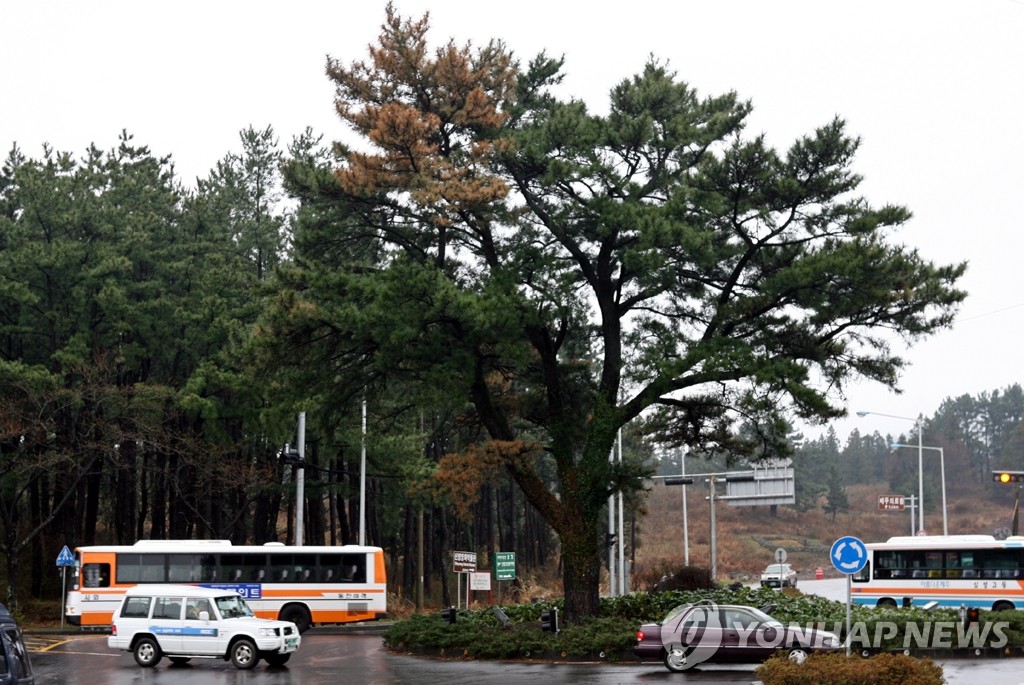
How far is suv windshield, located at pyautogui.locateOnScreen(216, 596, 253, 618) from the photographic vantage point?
29.1 metres

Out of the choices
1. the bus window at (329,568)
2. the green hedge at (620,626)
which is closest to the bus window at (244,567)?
the bus window at (329,568)

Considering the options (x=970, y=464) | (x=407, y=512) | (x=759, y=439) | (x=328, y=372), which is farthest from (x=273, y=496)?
(x=970, y=464)

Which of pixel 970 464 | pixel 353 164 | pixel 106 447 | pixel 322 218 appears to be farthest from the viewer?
pixel 970 464

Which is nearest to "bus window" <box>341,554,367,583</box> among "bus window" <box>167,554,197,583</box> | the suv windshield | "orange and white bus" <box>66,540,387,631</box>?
"orange and white bus" <box>66,540,387,631</box>

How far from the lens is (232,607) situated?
29297 mm

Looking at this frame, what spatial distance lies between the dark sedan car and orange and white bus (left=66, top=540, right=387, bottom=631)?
17.5m

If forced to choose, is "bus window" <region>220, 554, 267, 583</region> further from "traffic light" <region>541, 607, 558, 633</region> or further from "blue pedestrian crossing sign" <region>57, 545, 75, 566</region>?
"traffic light" <region>541, 607, 558, 633</region>

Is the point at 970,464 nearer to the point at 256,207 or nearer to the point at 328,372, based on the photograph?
the point at 256,207

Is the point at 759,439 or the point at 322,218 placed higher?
the point at 322,218

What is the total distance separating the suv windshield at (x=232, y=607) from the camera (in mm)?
→ 29062

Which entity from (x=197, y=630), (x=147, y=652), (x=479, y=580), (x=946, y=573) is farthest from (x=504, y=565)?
(x=946, y=573)

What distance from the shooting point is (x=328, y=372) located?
3228cm

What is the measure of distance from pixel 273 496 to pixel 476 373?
2895cm

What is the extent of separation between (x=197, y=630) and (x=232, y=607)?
0.95m
